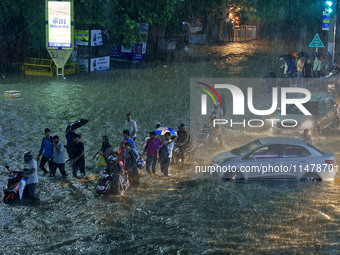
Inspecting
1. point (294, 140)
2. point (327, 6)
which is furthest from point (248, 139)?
point (327, 6)

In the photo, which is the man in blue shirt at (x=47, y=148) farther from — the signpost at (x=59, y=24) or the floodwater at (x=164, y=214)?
the signpost at (x=59, y=24)

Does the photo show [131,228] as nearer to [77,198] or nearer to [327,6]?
[77,198]

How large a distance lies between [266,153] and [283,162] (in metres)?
0.49

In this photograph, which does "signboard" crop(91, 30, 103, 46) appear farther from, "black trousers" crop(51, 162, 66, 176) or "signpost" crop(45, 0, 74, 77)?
"black trousers" crop(51, 162, 66, 176)

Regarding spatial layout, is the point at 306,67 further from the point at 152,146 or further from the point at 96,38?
the point at 152,146

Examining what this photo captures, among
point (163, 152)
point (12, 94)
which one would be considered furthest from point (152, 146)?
point (12, 94)

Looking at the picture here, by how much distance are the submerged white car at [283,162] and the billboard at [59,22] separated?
695 inches

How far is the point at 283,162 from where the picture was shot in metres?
14.1

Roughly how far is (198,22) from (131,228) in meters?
39.7

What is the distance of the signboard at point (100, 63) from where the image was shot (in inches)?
1351

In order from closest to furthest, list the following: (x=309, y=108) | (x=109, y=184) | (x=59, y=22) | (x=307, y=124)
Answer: (x=109, y=184), (x=307, y=124), (x=309, y=108), (x=59, y=22)

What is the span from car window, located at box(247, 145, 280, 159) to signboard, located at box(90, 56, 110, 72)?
2169 centimetres

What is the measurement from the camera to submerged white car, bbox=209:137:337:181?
13992mm

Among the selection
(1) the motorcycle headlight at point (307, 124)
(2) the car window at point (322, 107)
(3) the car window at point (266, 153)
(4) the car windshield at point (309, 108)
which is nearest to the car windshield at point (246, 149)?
(3) the car window at point (266, 153)
